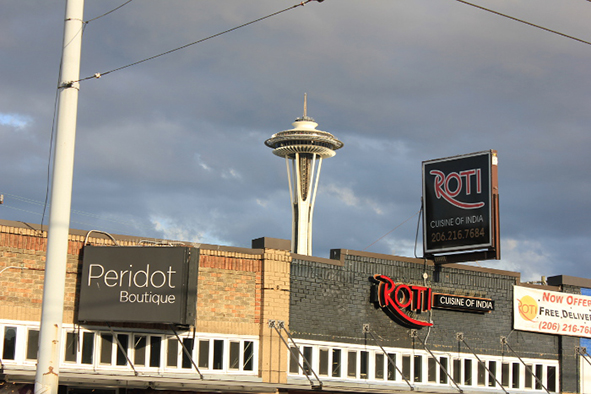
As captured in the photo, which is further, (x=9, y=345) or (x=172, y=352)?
(x=172, y=352)

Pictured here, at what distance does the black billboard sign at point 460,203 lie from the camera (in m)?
27.7

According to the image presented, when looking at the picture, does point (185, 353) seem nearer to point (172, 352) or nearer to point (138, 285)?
point (172, 352)

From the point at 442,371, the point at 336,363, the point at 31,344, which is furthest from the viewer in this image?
the point at 442,371

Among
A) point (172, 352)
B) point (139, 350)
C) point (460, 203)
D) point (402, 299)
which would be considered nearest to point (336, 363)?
point (402, 299)

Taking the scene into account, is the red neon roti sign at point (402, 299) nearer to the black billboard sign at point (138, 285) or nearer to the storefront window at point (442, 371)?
the storefront window at point (442, 371)

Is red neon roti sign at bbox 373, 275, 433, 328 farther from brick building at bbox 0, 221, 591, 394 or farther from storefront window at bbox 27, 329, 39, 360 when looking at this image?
storefront window at bbox 27, 329, 39, 360

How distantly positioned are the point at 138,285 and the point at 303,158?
Result: 144m

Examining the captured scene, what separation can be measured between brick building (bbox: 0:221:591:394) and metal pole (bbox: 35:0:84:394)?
8.01 meters

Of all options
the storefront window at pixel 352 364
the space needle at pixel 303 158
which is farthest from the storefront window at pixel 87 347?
the space needle at pixel 303 158

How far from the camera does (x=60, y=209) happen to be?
11586 mm

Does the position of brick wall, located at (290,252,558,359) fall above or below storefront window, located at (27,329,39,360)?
above

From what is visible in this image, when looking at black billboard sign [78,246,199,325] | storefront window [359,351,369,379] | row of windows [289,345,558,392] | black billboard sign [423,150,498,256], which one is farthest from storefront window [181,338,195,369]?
black billboard sign [423,150,498,256]

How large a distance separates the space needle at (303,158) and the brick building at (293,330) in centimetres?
12677

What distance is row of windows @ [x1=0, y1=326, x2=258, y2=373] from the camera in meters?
21.1
